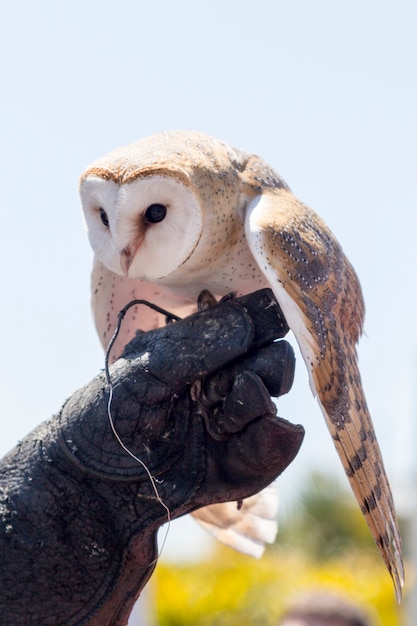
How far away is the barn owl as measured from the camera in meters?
3.09

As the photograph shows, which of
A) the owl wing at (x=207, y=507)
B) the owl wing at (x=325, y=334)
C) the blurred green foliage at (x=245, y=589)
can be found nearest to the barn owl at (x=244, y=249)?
the owl wing at (x=325, y=334)

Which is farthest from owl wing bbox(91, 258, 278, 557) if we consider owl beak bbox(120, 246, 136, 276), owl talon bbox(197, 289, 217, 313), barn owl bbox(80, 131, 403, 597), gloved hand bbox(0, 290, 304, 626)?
gloved hand bbox(0, 290, 304, 626)

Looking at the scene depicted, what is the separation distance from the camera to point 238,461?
116 inches

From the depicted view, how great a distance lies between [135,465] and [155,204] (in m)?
0.79

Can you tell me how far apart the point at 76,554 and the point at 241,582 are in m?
7.74

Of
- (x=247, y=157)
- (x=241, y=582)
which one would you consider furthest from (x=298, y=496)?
(x=247, y=157)

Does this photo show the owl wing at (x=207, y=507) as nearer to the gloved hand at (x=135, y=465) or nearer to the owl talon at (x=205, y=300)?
the owl talon at (x=205, y=300)

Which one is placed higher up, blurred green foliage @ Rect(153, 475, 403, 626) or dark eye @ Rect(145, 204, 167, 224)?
dark eye @ Rect(145, 204, 167, 224)

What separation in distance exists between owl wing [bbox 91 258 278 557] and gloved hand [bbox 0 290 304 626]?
2.54 feet

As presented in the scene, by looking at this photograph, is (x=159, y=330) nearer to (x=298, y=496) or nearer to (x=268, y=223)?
(x=268, y=223)

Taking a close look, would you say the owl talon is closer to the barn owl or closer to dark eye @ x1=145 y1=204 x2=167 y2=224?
the barn owl

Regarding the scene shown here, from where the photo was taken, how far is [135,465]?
115 inches

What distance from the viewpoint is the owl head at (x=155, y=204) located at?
3.24m

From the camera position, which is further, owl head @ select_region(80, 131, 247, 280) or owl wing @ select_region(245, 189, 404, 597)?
owl head @ select_region(80, 131, 247, 280)
